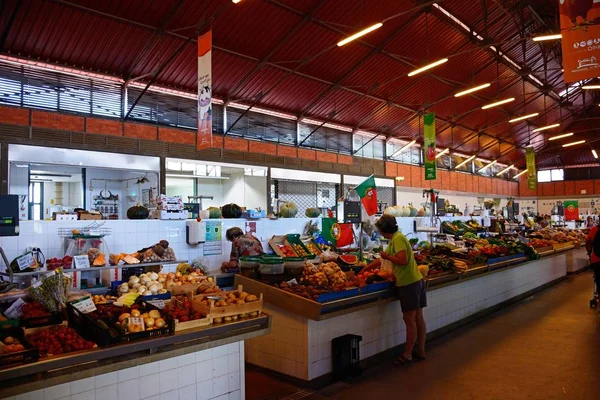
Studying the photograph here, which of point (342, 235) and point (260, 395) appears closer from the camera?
point (260, 395)

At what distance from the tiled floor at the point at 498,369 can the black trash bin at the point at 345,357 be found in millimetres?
127

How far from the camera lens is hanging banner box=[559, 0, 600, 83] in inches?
231

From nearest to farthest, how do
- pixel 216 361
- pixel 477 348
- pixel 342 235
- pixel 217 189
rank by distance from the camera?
pixel 216 361
pixel 477 348
pixel 342 235
pixel 217 189

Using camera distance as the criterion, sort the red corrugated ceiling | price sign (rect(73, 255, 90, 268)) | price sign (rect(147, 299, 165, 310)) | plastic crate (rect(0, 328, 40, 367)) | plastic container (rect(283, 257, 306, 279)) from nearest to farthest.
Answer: plastic crate (rect(0, 328, 40, 367)) → price sign (rect(147, 299, 165, 310)) → price sign (rect(73, 255, 90, 268)) → plastic container (rect(283, 257, 306, 279)) → the red corrugated ceiling

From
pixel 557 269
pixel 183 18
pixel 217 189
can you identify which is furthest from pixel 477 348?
pixel 217 189

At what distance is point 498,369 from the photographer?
4762mm

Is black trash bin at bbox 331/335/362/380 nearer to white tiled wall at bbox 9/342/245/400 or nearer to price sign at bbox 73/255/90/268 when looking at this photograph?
white tiled wall at bbox 9/342/245/400

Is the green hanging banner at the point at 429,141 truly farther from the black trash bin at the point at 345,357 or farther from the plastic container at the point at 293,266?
the black trash bin at the point at 345,357

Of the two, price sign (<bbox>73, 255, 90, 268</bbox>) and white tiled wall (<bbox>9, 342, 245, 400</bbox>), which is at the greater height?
price sign (<bbox>73, 255, 90, 268</bbox>)

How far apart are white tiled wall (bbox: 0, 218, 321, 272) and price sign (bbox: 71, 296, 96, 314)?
86.9 inches

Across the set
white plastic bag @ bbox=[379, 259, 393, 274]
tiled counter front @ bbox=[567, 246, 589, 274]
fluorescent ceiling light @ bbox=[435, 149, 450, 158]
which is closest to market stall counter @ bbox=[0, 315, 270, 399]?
white plastic bag @ bbox=[379, 259, 393, 274]

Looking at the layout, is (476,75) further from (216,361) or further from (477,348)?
(216,361)

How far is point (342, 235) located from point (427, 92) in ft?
39.8

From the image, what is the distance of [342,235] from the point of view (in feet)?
24.2
